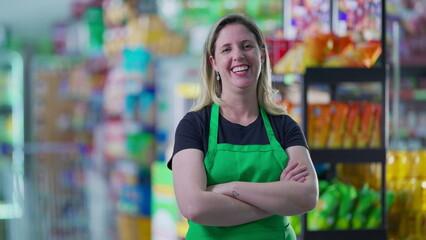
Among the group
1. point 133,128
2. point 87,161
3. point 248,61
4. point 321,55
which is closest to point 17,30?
point 87,161

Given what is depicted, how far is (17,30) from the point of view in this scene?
49.3 ft

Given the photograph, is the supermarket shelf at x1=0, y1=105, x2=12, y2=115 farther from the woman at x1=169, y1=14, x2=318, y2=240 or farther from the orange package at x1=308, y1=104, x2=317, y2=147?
the woman at x1=169, y1=14, x2=318, y2=240

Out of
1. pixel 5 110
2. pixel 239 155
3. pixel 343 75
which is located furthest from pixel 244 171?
pixel 5 110

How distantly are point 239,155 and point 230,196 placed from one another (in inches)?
5.0

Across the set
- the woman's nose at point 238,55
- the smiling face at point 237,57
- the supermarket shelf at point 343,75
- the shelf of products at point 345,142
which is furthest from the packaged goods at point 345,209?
the woman's nose at point 238,55

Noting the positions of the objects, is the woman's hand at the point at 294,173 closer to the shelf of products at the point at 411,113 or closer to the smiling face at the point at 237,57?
the smiling face at the point at 237,57

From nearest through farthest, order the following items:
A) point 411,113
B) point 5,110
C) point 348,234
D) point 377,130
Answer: point 348,234 → point 377,130 → point 411,113 → point 5,110

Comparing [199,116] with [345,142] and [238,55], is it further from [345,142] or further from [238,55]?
A: [345,142]

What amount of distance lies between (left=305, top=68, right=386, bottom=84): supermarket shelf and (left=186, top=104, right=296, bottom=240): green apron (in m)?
1.53

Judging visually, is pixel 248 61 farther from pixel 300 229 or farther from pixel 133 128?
pixel 133 128

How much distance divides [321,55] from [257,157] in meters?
1.82

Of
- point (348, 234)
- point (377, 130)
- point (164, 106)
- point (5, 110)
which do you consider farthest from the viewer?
point (5, 110)

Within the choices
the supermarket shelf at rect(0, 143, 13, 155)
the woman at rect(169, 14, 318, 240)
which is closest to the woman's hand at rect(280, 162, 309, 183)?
the woman at rect(169, 14, 318, 240)

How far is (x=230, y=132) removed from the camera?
8.16 ft
